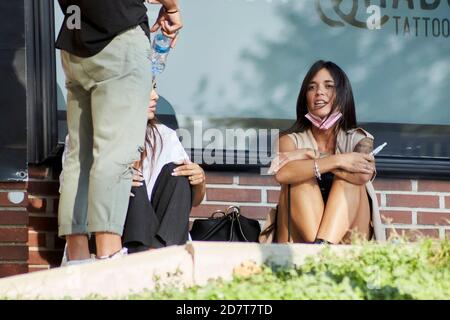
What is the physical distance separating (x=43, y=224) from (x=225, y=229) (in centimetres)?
111

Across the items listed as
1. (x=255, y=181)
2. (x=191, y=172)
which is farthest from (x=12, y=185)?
(x=255, y=181)

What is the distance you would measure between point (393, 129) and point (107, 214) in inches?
105

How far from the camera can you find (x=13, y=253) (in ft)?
23.6

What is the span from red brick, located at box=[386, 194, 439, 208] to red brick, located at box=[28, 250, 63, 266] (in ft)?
6.39

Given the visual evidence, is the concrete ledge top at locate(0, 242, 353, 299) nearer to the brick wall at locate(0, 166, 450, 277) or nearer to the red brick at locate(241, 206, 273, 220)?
the brick wall at locate(0, 166, 450, 277)

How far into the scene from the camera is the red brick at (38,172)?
7.41 metres

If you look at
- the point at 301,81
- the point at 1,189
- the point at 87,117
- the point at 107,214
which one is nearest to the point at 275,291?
the point at 107,214

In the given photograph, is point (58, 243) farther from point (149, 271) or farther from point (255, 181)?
point (149, 271)

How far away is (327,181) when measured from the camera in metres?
6.99

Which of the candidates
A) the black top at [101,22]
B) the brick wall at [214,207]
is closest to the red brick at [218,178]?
the brick wall at [214,207]

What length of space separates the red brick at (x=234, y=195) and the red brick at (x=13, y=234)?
1.09m

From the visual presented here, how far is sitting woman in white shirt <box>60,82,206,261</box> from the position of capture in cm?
645

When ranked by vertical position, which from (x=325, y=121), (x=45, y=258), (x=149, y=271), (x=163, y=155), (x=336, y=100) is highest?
(x=336, y=100)

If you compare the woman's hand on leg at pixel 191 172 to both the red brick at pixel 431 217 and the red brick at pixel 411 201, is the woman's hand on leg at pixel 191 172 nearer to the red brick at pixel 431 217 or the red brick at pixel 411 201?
the red brick at pixel 411 201
